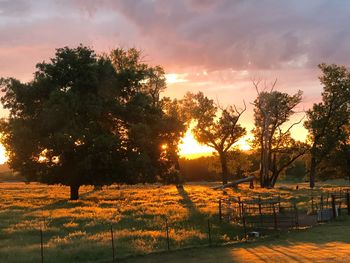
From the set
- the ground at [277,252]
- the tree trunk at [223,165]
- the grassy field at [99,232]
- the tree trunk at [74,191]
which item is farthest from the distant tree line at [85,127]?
the tree trunk at [223,165]

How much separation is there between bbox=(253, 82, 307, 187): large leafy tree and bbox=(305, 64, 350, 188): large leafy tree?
2.91 metres

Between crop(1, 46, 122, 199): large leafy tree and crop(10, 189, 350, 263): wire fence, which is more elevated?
crop(1, 46, 122, 199): large leafy tree

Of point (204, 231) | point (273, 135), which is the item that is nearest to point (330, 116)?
point (273, 135)

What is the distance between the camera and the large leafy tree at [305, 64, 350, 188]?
80.2 metres

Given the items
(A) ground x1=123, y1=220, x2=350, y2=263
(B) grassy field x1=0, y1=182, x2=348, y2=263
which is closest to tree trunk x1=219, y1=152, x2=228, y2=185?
(B) grassy field x1=0, y1=182, x2=348, y2=263

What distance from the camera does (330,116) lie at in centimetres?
8138

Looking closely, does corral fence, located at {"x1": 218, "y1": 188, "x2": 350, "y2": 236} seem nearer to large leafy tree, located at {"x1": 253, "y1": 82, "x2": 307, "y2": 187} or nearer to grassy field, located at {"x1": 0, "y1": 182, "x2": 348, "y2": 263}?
grassy field, located at {"x1": 0, "y1": 182, "x2": 348, "y2": 263}

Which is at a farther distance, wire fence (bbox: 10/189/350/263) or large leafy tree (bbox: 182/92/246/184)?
large leafy tree (bbox: 182/92/246/184)

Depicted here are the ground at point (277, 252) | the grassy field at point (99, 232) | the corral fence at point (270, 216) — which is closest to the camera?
the ground at point (277, 252)

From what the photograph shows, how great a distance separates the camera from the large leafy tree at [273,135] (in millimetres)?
80062

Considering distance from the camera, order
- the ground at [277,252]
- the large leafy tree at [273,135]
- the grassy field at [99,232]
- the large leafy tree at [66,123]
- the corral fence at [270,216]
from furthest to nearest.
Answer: the large leafy tree at [273,135], the large leafy tree at [66,123], the corral fence at [270,216], the grassy field at [99,232], the ground at [277,252]

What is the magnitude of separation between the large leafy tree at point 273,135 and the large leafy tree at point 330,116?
9.53 feet

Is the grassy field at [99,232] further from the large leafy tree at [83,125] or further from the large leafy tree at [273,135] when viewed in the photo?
the large leafy tree at [273,135]

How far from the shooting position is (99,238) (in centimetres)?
2323
